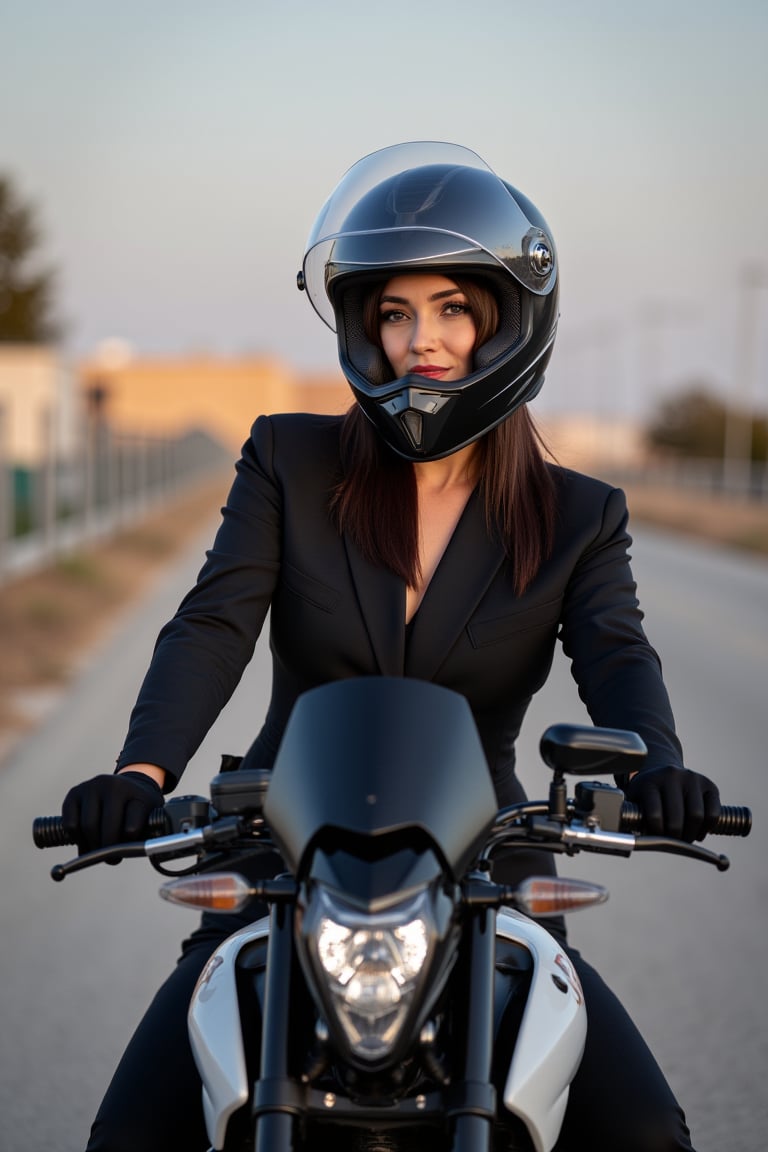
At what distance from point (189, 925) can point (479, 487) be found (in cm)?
301

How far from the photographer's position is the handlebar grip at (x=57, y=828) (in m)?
2.03

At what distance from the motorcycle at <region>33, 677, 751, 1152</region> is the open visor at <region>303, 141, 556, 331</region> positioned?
921mm

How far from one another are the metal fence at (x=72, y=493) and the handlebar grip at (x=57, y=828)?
456 inches

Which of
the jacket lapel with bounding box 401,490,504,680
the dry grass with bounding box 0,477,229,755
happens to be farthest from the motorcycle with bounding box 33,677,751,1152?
the dry grass with bounding box 0,477,229,755

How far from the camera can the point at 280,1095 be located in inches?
66.8

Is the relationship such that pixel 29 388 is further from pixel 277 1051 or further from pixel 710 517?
pixel 277 1051

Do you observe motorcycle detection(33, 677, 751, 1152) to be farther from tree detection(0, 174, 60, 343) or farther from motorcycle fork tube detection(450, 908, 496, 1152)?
tree detection(0, 174, 60, 343)

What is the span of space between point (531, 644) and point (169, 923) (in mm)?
3111

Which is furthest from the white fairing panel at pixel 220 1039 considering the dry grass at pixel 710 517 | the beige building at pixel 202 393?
the beige building at pixel 202 393

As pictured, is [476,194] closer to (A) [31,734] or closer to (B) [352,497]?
(B) [352,497]

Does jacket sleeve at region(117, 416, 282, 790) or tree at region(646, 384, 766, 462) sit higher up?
jacket sleeve at region(117, 416, 282, 790)

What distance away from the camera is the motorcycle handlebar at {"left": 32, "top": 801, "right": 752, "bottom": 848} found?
2033 millimetres

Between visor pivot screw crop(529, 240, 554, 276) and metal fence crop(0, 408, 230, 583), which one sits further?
metal fence crop(0, 408, 230, 583)

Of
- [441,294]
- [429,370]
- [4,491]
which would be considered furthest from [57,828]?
[4,491]
